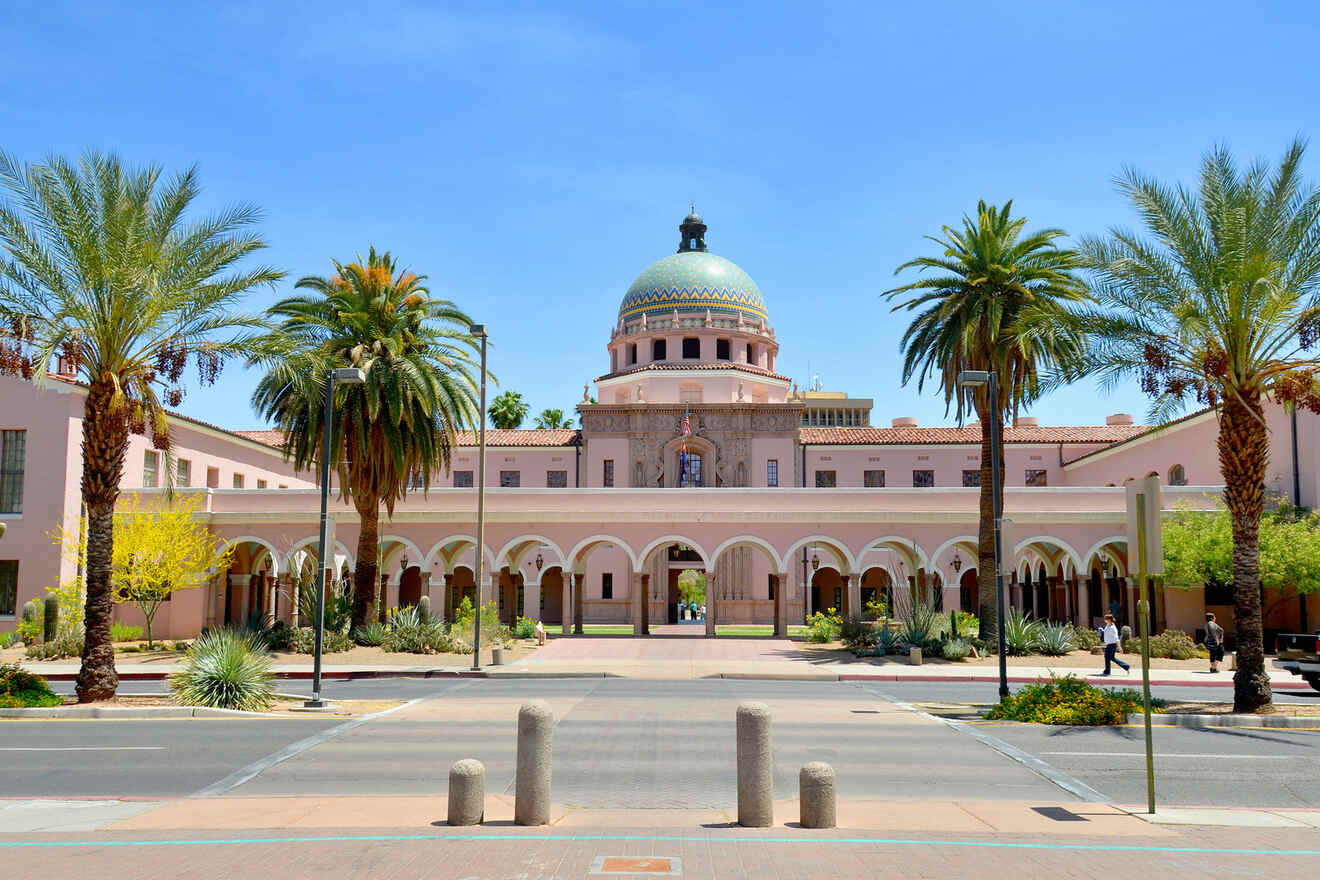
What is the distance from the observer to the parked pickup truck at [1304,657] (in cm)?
2030

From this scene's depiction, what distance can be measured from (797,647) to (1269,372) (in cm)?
1822

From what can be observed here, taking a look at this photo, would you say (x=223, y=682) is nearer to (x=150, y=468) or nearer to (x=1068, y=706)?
(x=1068, y=706)

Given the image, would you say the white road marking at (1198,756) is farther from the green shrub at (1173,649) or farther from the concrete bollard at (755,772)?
the green shrub at (1173,649)

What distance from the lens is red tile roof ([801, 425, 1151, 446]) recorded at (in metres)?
55.6

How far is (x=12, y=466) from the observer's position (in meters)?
36.4

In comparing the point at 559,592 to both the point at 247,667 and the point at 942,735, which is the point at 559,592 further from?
the point at 942,735

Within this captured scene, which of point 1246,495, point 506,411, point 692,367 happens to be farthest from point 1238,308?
point 506,411

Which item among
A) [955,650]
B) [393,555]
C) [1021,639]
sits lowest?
[955,650]

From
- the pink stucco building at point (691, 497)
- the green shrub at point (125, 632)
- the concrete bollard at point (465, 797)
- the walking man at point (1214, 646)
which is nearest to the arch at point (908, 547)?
the pink stucco building at point (691, 497)

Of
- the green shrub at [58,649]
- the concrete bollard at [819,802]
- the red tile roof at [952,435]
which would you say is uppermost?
the red tile roof at [952,435]

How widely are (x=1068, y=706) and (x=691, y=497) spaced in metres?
24.0

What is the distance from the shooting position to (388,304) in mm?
30859

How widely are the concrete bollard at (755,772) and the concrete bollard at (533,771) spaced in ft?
5.26

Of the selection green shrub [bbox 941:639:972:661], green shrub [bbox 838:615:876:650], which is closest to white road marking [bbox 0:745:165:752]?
green shrub [bbox 941:639:972:661]
